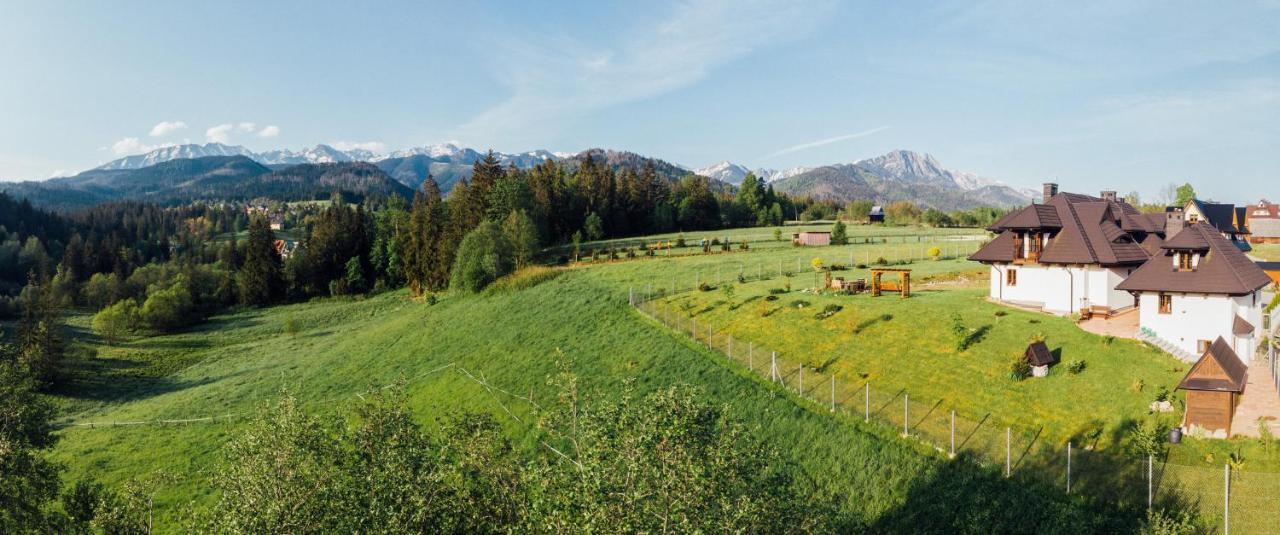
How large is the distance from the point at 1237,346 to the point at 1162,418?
8891mm

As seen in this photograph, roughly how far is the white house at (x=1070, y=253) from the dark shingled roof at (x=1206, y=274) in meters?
5.26

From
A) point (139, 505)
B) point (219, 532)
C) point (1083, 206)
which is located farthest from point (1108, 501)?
point (139, 505)

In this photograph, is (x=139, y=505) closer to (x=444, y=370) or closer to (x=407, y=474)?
(x=407, y=474)

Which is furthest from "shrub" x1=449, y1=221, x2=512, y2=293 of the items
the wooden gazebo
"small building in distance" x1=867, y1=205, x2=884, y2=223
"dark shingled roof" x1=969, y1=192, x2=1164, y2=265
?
"small building in distance" x1=867, y1=205, x2=884, y2=223

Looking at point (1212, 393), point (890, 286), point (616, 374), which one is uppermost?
point (890, 286)

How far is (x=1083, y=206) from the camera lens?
136 ft

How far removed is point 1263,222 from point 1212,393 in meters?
88.3

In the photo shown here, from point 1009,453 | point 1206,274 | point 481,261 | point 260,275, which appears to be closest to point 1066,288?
point 1206,274

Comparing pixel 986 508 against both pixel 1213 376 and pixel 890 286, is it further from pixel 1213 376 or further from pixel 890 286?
pixel 890 286

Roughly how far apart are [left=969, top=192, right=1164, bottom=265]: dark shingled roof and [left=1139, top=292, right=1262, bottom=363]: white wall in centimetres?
782

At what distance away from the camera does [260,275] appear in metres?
100

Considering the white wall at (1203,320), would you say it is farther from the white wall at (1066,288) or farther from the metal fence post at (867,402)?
the metal fence post at (867,402)

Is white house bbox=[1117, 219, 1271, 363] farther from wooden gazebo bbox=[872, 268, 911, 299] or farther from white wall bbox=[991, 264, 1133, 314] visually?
wooden gazebo bbox=[872, 268, 911, 299]

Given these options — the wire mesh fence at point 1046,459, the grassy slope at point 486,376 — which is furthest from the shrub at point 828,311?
the grassy slope at point 486,376
